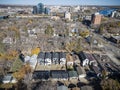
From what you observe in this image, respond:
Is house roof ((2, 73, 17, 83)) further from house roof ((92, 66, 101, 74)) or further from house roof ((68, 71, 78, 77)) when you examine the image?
house roof ((92, 66, 101, 74))

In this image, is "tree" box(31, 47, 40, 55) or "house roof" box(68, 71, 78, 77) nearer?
"house roof" box(68, 71, 78, 77)

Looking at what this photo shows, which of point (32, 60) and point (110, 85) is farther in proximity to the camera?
point (32, 60)

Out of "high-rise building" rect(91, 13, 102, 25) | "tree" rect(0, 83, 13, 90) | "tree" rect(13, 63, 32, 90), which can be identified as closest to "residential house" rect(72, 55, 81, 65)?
"tree" rect(13, 63, 32, 90)

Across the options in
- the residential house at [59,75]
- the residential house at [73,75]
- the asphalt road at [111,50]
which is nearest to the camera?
the residential house at [59,75]

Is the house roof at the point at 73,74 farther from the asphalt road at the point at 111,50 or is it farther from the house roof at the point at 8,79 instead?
the asphalt road at the point at 111,50

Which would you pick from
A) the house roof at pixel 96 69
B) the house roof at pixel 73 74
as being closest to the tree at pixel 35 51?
the house roof at pixel 73 74

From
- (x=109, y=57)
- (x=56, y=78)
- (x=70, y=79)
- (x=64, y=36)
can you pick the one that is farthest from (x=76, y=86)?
(x=64, y=36)

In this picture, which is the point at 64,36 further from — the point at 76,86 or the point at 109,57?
the point at 76,86

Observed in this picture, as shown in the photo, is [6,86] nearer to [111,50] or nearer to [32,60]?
[32,60]

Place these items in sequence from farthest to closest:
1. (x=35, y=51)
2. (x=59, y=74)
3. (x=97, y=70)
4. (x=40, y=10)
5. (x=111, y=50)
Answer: (x=40, y=10)
(x=111, y=50)
(x=35, y=51)
(x=97, y=70)
(x=59, y=74)

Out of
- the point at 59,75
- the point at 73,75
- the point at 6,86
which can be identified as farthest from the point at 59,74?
the point at 6,86

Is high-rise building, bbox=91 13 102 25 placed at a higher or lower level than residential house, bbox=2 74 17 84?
higher

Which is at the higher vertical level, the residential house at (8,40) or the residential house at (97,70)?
the residential house at (8,40)
